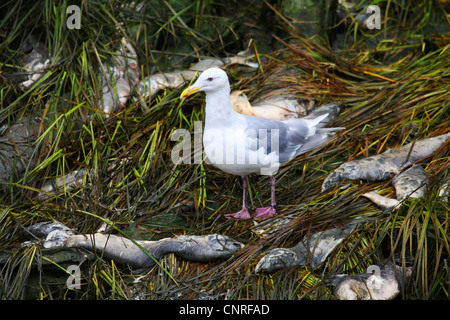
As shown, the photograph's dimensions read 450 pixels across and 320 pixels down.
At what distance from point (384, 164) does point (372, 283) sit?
1117 mm

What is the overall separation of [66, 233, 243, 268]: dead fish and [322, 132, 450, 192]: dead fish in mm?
914

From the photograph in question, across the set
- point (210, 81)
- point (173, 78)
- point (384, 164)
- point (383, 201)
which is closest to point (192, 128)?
point (173, 78)

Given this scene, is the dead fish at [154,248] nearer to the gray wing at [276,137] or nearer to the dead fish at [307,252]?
the dead fish at [307,252]

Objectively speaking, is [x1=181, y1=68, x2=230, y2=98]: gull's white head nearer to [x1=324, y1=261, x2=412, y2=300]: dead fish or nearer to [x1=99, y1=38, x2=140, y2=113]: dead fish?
[x1=99, y1=38, x2=140, y2=113]: dead fish

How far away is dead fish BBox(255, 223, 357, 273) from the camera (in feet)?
10.1

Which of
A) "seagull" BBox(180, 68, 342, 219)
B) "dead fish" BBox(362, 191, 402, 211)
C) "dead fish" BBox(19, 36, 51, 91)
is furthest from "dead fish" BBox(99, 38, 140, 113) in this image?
"dead fish" BBox(362, 191, 402, 211)

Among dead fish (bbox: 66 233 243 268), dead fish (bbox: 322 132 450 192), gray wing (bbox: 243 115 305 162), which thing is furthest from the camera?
dead fish (bbox: 322 132 450 192)

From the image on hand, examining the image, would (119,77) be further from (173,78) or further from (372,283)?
(372,283)

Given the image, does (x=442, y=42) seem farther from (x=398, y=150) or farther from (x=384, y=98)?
(x=398, y=150)

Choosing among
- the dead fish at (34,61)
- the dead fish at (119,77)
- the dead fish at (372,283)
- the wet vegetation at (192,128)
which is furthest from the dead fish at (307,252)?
the dead fish at (34,61)

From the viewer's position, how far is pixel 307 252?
3.16 m

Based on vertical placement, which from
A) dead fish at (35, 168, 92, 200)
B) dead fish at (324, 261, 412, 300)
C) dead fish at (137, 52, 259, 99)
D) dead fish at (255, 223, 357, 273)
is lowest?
dead fish at (324, 261, 412, 300)

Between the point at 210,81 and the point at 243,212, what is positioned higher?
the point at 210,81

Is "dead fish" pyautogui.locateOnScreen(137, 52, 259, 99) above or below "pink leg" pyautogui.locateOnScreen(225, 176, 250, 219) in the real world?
above
